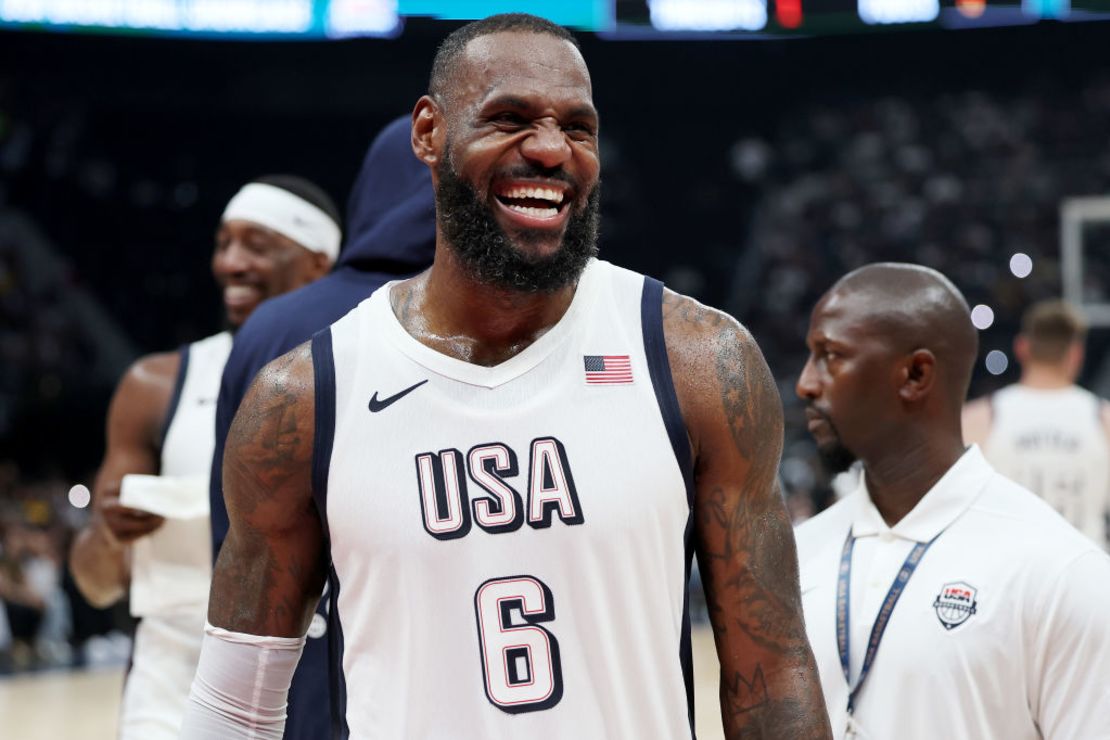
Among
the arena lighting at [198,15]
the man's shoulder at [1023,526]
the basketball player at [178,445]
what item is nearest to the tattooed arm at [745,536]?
the man's shoulder at [1023,526]

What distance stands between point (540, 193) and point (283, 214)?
2391 millimetres

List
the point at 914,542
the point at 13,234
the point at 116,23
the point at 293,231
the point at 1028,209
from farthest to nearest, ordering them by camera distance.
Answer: the point at 13,234 → the point at 1028,209 → the point at 116,23 → the point at 293,231 → the point at 914,542

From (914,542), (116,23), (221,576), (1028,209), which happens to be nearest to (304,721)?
(221,576)

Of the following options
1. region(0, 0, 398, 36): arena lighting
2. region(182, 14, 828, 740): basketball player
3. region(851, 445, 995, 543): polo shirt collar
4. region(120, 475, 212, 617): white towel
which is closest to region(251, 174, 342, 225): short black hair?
region(120, 475, 212, 617): white towel

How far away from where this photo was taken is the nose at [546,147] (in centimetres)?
215

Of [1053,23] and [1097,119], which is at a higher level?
[1053,23]

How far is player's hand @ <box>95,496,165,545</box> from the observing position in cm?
403

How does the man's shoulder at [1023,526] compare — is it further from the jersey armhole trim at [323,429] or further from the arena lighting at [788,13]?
the arena lighting at [788,13]

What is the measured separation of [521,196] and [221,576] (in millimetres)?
747

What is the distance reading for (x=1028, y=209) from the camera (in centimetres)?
1820

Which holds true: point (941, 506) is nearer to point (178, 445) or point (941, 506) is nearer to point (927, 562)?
point (927, 562)

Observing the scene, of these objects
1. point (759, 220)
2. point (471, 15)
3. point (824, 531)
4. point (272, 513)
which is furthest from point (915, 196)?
point (272, 513)

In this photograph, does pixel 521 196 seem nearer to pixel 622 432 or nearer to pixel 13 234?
pixel 622 432

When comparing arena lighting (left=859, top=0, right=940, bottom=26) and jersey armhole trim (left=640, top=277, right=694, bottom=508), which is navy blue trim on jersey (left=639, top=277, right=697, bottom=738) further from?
arena lighting (left=859, top=0, right=940, bottom=26)
